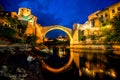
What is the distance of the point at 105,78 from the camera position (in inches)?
363

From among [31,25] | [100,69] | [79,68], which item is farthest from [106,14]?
[100,69]

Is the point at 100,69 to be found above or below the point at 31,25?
below

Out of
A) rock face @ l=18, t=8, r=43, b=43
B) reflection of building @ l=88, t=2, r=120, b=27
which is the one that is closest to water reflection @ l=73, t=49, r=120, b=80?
reflection of building @ l=88, t=2, r=120, b=27

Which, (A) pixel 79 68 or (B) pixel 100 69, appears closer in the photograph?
(B) pixel 100 69

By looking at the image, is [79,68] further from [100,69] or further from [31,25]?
[31,25]

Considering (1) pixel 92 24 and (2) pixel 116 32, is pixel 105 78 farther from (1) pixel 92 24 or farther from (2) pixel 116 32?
(1) pixel 92 24

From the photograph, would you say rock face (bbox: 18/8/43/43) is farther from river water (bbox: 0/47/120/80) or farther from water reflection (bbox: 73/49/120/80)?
water reflection (bbox: 73/49/120/80)

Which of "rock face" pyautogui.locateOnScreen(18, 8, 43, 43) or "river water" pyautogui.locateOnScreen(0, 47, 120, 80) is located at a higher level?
"rock face" pyautogui.locateOnScreen(18, 8, 43, 43)

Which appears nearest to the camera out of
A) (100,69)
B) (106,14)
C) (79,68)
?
(100,69)

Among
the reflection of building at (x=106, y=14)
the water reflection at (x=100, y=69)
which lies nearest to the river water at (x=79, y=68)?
the water reflection at (x=100, y=69)

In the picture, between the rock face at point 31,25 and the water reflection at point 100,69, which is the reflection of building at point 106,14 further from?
the water reflection at point 100,69

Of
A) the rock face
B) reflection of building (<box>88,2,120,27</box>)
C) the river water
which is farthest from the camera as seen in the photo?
the rock face

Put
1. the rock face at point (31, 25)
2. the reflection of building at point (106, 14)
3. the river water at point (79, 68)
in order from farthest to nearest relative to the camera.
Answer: the rock face at point (31, 25) < the reflection of building at point (106, 14) < the river water at point (79, 68)

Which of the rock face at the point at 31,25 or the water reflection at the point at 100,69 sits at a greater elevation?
the rock face at the point at 31,25
